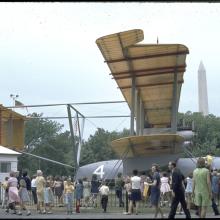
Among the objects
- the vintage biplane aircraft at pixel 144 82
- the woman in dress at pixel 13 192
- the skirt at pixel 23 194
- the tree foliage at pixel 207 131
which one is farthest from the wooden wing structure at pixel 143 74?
the tree foliage at pixel 207 131

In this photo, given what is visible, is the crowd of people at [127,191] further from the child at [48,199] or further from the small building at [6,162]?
the small building at [6,162]

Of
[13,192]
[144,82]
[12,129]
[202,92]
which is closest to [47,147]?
[202,92]

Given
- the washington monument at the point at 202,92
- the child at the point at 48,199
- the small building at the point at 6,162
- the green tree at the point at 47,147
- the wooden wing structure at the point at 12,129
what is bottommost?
the child at the point at 48,199

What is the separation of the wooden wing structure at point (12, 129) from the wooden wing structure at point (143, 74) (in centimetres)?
1162

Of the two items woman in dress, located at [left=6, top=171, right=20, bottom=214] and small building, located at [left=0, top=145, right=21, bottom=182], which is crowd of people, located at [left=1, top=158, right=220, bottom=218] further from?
small building, located at [left=0, top=145, right=21, bottom=182]

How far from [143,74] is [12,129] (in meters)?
17.6

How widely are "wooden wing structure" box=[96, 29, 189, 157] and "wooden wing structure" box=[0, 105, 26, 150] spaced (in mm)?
11619

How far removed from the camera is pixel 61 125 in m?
116

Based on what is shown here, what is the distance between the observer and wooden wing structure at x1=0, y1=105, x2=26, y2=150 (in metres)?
44.7

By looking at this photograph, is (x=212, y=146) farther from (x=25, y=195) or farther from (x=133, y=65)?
(x=25, y=195)

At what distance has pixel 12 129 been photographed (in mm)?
45812

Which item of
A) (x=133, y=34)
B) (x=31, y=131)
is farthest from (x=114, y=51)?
(x=31, y=131)

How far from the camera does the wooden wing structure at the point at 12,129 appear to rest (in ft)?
147

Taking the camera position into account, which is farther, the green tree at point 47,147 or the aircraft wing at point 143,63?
the green tree at point 47,147
